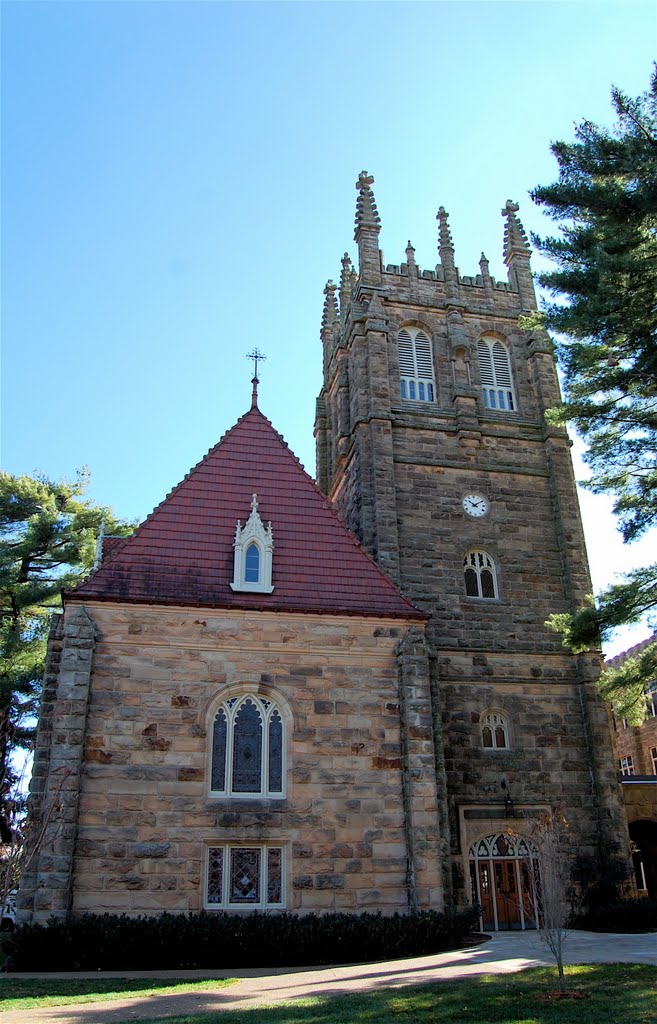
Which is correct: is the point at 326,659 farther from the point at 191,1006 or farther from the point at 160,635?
the point at 191,1006

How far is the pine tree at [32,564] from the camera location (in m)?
24.3

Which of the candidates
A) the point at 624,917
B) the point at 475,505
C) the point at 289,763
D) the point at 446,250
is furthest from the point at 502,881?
the point at 446,250

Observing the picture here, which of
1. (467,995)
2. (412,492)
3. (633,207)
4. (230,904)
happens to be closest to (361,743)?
(230,904)

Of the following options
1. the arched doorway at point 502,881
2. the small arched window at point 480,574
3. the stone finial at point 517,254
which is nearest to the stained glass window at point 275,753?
the arched doorway at point 502,881

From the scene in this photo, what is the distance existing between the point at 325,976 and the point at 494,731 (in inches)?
386

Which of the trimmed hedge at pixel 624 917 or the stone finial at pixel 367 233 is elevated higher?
the stone finial at pixel 367 233

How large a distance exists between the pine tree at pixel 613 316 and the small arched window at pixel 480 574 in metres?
5.55

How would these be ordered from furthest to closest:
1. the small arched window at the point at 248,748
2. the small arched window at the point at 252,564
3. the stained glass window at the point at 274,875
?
the small arched window at the point at 252,564 < the small arched window at the point at 248,748 < the stained glass window at the point at 274,875

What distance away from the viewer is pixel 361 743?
53.1 ft

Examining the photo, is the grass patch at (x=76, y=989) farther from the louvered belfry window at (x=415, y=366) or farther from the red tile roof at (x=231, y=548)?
the louvered belfry window at (x=415, y=366)

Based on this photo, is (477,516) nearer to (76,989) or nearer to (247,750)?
(247,750)

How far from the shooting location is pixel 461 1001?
946cm

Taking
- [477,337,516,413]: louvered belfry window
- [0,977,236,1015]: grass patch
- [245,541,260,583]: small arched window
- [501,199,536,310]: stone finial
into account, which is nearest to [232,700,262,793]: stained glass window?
[245,541,260,583]: small arched window

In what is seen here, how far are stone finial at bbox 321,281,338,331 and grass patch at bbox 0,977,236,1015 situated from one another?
24.4 m
